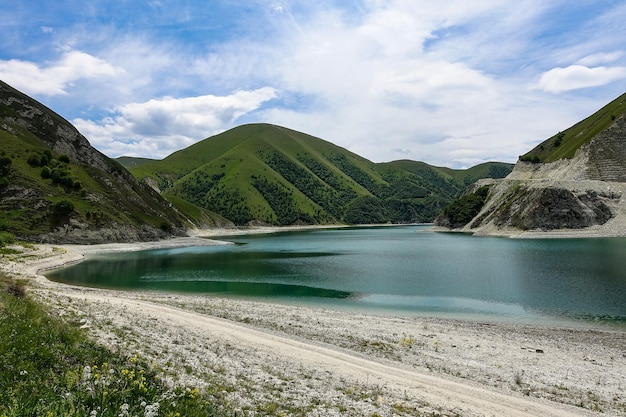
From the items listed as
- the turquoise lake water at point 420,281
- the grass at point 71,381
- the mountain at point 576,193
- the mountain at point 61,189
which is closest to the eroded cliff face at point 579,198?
the mountain at point 576,193

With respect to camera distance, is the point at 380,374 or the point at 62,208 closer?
the point at 380,374

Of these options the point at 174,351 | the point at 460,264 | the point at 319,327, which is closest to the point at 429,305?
the point at 319,327

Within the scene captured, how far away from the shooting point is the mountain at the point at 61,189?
291 feet

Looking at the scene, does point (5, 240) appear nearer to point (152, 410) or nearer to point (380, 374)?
point (380, 374)

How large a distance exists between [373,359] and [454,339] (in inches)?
311

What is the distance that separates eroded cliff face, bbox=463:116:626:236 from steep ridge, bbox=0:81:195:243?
125190mm

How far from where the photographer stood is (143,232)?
117 metres

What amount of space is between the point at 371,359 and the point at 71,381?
1460 centimetres

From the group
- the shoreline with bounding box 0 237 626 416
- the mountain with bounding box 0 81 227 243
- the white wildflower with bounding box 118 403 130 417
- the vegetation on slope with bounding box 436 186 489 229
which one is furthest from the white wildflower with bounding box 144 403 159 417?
the vegetation on slope with bounding box 436 186 489 229

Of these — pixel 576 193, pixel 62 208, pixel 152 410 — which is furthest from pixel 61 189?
pixel 576 193

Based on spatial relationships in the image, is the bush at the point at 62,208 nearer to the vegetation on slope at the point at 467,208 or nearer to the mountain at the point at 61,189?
the mountain at the point at 61,189

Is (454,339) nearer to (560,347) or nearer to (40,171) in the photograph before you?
(560,347)

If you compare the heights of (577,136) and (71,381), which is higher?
(577,136)

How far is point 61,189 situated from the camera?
9944cm
